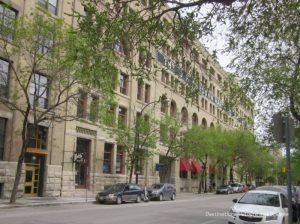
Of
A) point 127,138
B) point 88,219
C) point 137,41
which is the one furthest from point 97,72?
point 127,138

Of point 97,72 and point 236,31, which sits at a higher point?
point 236,31

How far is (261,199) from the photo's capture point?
17.2 metres

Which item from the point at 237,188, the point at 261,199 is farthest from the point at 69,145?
the point at 237,188

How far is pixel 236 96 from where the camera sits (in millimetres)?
21547

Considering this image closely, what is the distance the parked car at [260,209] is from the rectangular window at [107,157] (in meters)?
28.0

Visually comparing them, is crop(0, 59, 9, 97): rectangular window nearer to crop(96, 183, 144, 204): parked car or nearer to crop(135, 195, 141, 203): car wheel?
crop(96, 183, 144, 204): parked car

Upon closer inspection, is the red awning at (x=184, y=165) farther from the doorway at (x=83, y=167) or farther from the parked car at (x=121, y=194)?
the parked car at (x=121, y=194)

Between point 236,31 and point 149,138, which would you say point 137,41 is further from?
point 149,138

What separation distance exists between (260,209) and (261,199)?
1.25 meters

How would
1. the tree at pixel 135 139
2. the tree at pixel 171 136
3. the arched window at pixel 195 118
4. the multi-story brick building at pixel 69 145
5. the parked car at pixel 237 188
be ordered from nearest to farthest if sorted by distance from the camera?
the multi-story brick building at pixel 69 145
the tree at pixel 135 139
the tree at pixel 171 136
the parked car at pixel 237 188
the arched window at pixel 195 118

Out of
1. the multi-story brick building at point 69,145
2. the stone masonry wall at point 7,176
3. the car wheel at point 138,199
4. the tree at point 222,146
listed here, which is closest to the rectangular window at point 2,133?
the multi-story brick building at point 69,145

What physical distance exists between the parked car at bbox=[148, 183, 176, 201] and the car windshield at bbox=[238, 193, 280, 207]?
22.5 meters

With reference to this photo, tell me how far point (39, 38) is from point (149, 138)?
17.9 metres

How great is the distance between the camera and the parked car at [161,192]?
39.7 metres
